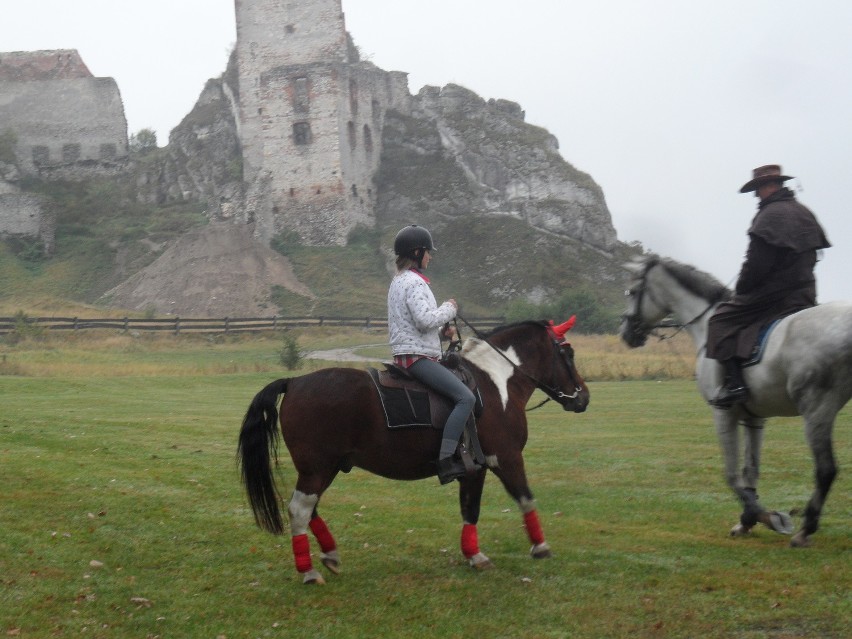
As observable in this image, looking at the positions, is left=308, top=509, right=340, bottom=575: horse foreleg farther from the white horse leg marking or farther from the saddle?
the saddle

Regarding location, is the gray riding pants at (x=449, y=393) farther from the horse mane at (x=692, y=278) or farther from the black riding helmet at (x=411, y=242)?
the horse mane at (x=692, y=278)

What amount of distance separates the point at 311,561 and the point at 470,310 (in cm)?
5218

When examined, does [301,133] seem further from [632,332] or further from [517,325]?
[517,325]

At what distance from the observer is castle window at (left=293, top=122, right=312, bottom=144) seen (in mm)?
66750

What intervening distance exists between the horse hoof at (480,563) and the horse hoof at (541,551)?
38 cm

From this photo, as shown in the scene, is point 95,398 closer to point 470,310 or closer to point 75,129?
point 470,310

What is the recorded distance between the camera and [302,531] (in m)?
8.25

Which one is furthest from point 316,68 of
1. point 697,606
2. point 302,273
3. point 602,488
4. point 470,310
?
point 697,606

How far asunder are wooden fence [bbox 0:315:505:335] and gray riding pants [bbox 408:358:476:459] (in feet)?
135

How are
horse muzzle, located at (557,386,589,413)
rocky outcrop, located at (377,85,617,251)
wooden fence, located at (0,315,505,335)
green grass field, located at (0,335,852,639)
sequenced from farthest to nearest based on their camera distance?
1. rocky outcrop, located at (377,85,617,251)
2. wooden fence, located at (0,315,505,335)
3. horse muzzle, located at (557,386,589,413)
4. green grass field, located at (0,335,852,639)

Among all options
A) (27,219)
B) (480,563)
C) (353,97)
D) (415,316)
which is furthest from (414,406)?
(27,219)

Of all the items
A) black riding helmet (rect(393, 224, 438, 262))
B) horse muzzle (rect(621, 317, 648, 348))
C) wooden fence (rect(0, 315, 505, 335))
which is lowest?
wooden fence (rect(0, 315, 505, 335))

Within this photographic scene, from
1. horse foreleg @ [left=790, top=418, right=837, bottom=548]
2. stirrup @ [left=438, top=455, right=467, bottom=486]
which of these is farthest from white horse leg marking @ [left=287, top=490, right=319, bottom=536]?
horse foreleg @ [left=790, top=418, right=837, bottom=548]

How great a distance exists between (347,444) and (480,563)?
1.39 metres
